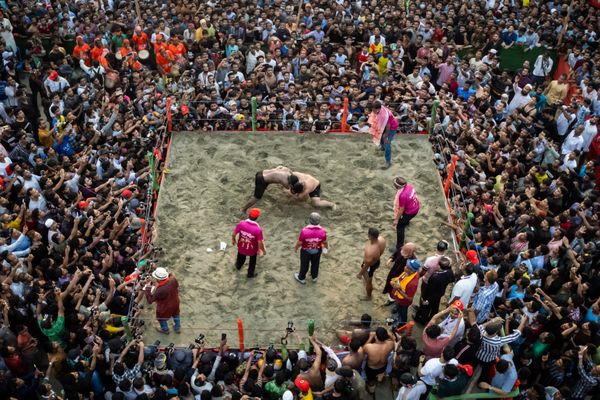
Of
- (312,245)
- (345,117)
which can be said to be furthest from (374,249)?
(345,117)

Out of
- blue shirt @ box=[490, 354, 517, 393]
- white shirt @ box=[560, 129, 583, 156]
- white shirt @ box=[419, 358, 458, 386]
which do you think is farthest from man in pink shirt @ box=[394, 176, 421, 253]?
white shirt @ box=[560, 129, 583, 156]

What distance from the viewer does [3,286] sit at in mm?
10008

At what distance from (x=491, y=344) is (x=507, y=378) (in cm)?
52

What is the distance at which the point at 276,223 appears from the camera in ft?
42.2

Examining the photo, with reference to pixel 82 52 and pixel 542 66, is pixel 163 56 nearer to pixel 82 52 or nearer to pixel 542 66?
pixel 82 52

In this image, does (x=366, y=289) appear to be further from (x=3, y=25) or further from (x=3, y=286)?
(x=3, y=25)

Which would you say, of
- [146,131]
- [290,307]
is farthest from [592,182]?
[146,131]

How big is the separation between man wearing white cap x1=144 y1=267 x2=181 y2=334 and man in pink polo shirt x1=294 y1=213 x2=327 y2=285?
2.25 metres

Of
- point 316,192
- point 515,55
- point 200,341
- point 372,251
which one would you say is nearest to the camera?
point 200,341

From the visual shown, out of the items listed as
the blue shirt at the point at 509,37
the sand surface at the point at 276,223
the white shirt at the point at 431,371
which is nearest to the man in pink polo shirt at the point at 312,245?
the sand surface at the point at 276,223

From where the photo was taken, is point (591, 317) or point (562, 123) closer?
point (591, 317)

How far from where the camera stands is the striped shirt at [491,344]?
900cm

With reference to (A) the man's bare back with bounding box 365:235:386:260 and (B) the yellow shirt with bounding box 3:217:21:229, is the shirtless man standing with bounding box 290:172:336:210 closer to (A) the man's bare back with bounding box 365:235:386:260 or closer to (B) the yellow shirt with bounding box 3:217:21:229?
(A) the man's bare back with bounding box 365:235:386:260

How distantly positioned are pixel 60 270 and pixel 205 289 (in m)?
2.51
